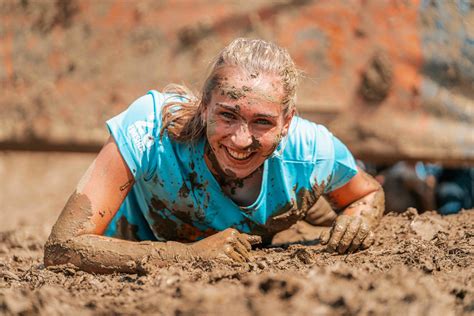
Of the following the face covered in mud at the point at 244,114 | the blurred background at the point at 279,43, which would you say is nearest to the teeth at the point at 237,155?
the face covered in mud at the point at 244,114

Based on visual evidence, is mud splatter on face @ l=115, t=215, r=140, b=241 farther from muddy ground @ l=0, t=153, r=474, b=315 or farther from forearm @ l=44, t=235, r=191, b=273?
forearm @ l=44, t=235, r=191, b=273

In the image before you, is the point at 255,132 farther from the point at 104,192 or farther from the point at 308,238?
the point at 308,238

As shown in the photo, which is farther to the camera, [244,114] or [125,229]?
[125,229]

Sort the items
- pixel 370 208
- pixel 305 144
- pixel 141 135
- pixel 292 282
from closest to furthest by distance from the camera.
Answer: pixel 292 282, pixel 141 135, pixel 305 144, pixel 370 208

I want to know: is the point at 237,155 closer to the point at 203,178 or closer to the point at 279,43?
the point at 203,178

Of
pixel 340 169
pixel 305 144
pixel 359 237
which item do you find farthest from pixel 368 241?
pixel 305 144

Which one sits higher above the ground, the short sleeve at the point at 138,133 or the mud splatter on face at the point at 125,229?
the short sleeve at the point at 138,133

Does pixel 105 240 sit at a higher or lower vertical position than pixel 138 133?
lower

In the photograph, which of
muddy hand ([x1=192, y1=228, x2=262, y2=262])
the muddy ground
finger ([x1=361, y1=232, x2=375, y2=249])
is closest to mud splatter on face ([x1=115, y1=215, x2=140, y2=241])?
the muddy ground

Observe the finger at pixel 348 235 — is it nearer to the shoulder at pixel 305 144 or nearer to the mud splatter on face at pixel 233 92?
the shoulder at pixel 305 144

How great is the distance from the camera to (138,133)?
103 inches

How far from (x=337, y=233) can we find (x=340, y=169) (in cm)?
34

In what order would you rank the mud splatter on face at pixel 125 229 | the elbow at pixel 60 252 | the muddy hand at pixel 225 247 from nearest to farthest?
1. the muddy hand at pixel 225 247
2. the elbow at pixel 60 252
3. the mud splatter on face at pixel 125 229

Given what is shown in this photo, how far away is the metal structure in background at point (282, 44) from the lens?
4266 mm
